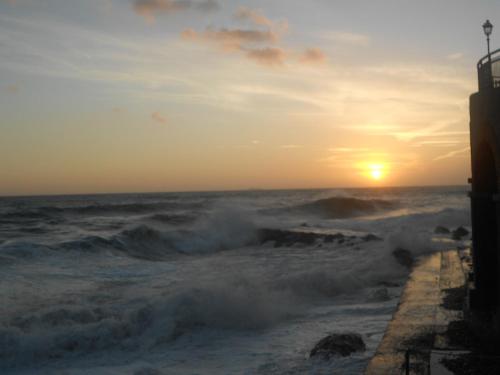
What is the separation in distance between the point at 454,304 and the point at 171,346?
5111mm

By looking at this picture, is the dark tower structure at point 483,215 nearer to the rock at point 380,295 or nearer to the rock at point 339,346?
the rock at point 339,346

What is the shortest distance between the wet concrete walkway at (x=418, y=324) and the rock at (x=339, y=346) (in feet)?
1.64

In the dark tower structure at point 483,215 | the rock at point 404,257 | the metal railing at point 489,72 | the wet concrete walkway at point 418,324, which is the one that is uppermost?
the metal railing at point 489,72

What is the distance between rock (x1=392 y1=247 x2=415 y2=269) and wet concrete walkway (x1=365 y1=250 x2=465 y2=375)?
3.26 metres

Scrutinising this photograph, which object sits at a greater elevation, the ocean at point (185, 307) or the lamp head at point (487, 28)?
the lamp head at point (487, 28)

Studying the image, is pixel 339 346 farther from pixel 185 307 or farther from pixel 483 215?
pixel 185 307

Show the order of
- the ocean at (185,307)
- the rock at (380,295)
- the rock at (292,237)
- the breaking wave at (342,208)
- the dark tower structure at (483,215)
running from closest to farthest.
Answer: the dark tower structure at (483,215) < the ocean at (185,307) < the rock at (380,295) < the rock at (292,237) < the breaking wave at (342,208)

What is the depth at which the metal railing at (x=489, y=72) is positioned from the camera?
7.15 m

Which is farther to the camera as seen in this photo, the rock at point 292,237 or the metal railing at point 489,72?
the rock at point 292,237

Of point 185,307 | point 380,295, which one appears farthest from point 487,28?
point 185,307

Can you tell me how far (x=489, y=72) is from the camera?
24.1ft

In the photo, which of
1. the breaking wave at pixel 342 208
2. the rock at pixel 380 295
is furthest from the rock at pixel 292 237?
the breaking wave at pixel 342 208

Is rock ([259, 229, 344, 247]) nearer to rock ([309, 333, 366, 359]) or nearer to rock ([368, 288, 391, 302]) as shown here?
rock ([368, 288, 391, 302])

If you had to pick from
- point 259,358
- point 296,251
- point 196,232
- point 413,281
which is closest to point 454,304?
point 413,281
